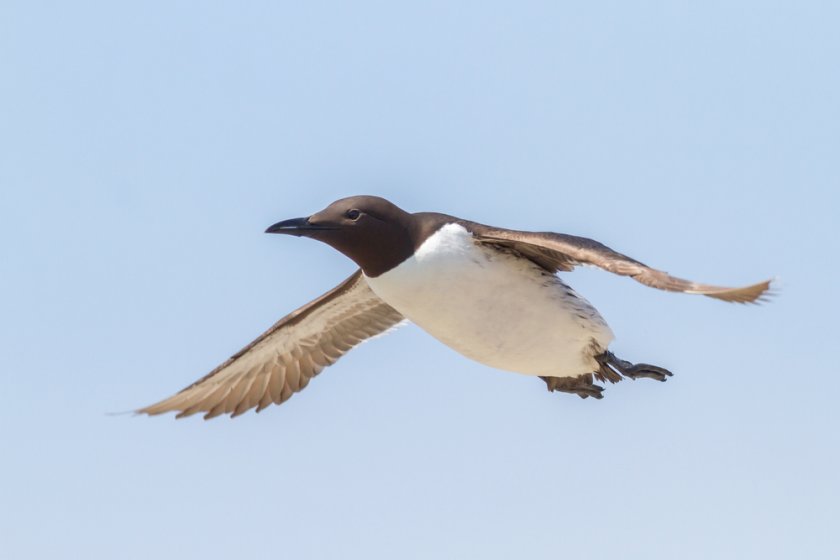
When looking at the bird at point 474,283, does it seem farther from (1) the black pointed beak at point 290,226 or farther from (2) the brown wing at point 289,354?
(2) the brown wing at point 289,354

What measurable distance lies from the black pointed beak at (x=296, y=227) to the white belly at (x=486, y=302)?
76cm

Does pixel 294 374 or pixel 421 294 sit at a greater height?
pixel 421 294

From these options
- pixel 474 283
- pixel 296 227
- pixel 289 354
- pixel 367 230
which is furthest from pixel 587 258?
pixel 289 354

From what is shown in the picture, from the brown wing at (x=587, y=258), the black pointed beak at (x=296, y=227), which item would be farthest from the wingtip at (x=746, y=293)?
the black pointed beak at (x=296, y=227)

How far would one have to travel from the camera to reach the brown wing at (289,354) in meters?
14.7

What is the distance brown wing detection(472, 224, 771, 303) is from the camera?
9.56 m

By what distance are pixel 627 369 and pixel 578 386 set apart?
0.75m

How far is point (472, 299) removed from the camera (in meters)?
12.4

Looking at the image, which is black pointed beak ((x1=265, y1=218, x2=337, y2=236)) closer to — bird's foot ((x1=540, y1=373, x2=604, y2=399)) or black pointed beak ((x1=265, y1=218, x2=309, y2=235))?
black pointed beak ((x1=265, y1=218, x2=309, y2=235))

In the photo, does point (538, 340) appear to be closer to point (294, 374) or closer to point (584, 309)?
point (584, 309)

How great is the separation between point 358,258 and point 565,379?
2806 mm

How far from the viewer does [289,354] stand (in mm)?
15266

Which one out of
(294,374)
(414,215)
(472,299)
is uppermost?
(414,215)

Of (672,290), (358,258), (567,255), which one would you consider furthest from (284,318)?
(672,290)
